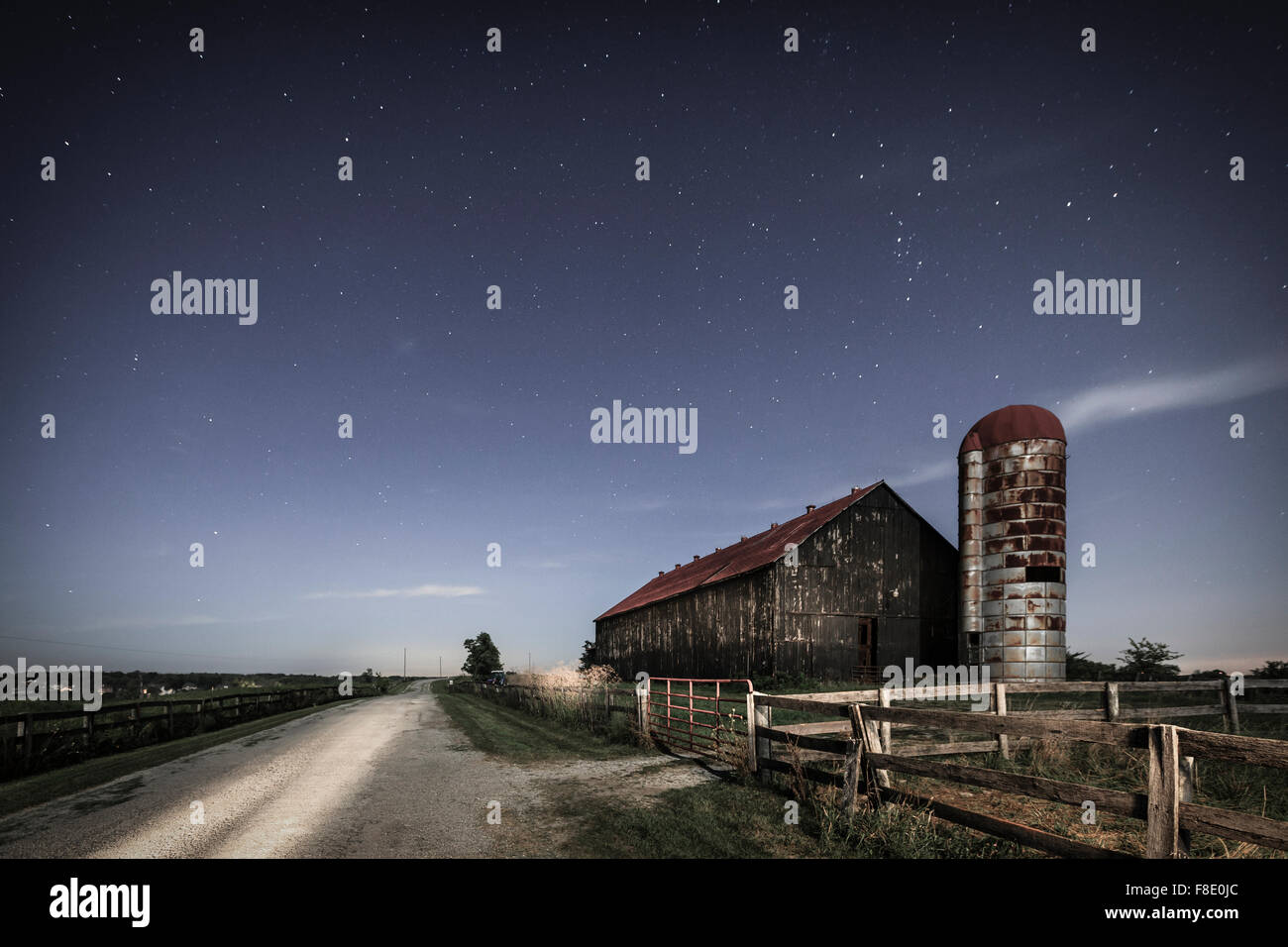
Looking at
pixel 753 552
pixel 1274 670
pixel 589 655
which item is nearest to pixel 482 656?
pixel 589 655

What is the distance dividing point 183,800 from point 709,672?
23.1 m

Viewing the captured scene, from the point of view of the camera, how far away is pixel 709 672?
29469 mm

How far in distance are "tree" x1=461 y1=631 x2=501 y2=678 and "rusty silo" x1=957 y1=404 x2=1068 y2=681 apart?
2795 inches

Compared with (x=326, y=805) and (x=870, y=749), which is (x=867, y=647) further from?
(x=326, y=805)

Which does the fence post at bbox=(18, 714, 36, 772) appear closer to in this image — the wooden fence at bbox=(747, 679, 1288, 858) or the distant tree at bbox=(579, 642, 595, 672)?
the wooden fence at bbox=(747, 679, 1288, 858)

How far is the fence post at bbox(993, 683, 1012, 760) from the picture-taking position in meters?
10.3

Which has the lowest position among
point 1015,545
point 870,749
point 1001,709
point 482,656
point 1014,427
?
point 482,656

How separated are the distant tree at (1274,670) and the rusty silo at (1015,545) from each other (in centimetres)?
581

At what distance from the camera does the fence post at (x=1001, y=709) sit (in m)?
10.3

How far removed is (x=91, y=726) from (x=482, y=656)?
75.3 meters

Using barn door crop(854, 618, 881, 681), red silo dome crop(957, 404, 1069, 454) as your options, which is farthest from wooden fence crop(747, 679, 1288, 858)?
red silo dome crop(957, 404, 1069, 454)

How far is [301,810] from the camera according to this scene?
7.98 meters
